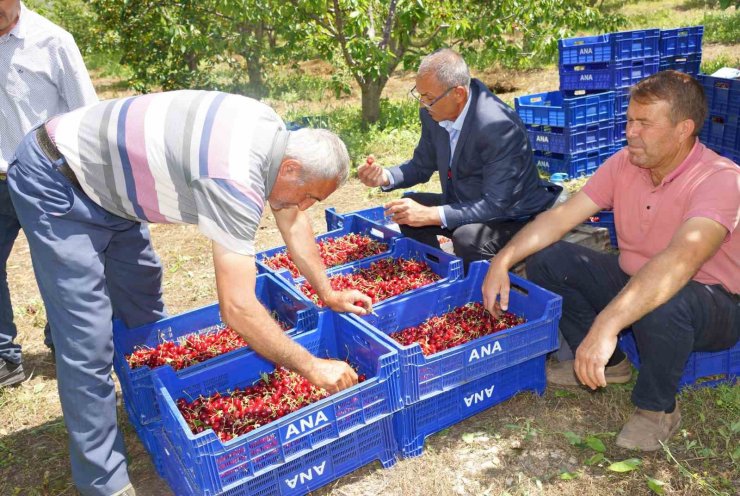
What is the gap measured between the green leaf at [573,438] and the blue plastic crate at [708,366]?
592 mm

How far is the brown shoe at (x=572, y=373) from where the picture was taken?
3625 mm

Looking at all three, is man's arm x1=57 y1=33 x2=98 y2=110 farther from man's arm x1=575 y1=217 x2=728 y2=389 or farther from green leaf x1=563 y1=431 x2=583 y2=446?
green leaf x1=563 y1=431 x2=583 y2=446

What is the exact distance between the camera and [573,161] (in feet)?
23.3

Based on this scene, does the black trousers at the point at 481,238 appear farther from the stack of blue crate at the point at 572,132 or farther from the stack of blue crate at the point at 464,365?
the stack of blue crate at the point at 572,132

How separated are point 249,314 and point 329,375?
50 cm

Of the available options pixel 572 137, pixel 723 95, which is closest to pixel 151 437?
pixel 723 95

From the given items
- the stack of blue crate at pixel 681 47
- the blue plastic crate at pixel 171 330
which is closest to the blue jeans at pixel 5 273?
the blue plastic crate at pixel 171 330

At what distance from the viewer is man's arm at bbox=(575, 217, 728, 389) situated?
2840 millimetres

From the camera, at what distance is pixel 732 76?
558 centimetres

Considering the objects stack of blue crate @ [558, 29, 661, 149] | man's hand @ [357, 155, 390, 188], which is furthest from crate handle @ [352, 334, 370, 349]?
stack of blue crate @ [558, 29, 661, 149]

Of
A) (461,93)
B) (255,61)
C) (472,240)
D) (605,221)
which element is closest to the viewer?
(461,93)

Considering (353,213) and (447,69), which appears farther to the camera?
(353,213)

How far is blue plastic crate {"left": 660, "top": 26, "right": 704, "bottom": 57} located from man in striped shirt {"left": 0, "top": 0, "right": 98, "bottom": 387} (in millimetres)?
6559

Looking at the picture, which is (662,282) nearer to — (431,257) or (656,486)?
(656,486)
